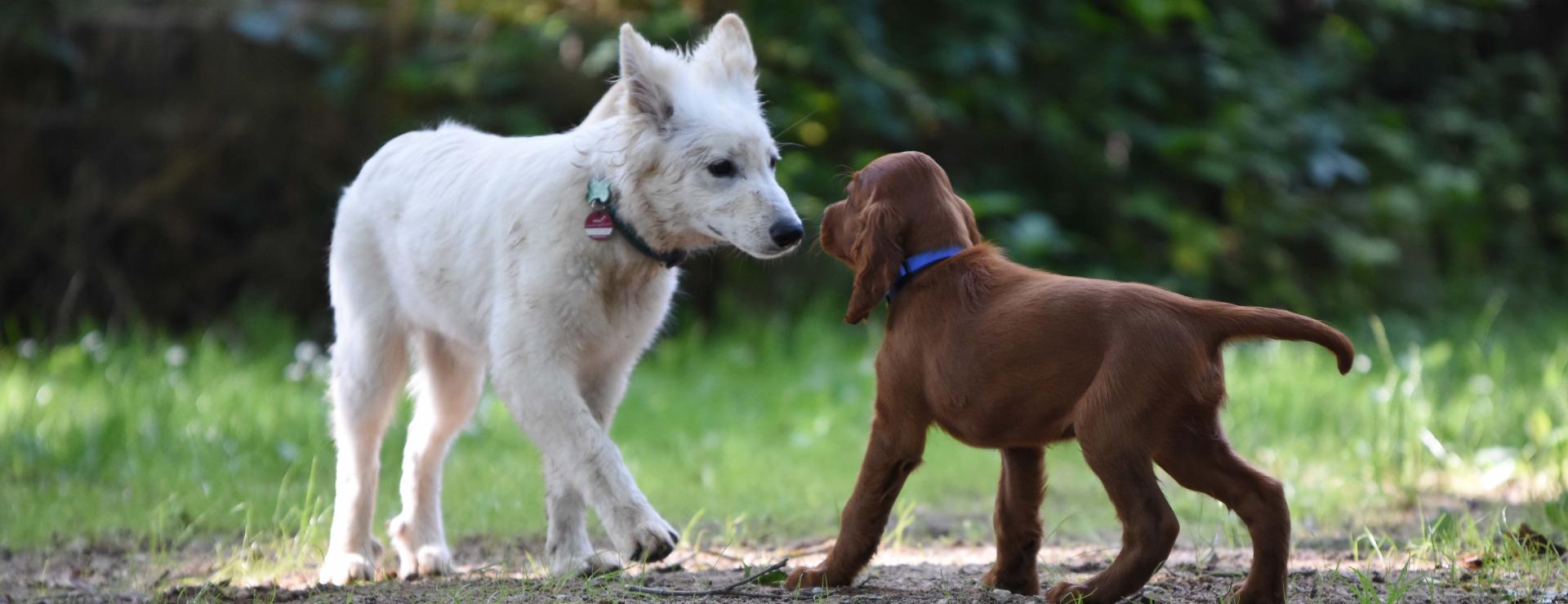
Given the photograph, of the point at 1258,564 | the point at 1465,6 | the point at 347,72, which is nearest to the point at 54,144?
the point at 347,72

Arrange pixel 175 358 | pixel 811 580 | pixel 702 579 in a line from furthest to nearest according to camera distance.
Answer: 1. pixel 175 358
2. pixel 702 579
3. pixel 811 580

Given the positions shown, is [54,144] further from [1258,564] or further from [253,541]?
[1258,564]

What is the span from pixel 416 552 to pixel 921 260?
7.33 ft

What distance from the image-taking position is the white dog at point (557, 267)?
4184mm

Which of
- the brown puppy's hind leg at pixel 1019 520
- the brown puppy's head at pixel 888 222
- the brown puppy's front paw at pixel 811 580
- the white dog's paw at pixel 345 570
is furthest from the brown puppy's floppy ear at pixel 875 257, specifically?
the white dog's paw at pixel 345 570

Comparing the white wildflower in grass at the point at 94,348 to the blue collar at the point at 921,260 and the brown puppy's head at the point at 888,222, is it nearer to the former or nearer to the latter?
the brown puppy's head at the point at 888,222

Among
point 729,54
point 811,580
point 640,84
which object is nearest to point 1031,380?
point 811,580

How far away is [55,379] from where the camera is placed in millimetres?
7648

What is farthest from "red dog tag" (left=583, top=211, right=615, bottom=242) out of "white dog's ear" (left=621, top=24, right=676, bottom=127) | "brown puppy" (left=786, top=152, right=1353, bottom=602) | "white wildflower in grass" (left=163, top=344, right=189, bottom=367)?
"white wildflower in grass" (left=163, top=344, right=189, bottom=367)

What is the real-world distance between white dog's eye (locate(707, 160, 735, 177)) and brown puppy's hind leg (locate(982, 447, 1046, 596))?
1.23 m

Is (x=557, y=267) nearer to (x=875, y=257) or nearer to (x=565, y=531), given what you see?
(x=565, y=531)

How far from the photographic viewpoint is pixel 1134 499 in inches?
124

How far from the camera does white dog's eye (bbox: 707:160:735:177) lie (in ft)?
14.0

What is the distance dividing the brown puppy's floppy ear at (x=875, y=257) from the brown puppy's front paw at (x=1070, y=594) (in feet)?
2.57
